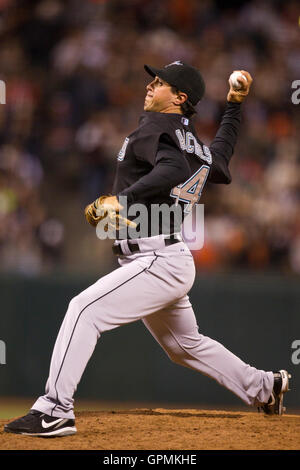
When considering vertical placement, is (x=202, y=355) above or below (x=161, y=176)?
below

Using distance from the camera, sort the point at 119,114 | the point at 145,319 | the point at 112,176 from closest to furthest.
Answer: the point at 145,319, the point at 112,176, the point at 119,114

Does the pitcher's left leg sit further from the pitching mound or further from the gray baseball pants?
the pitching mound

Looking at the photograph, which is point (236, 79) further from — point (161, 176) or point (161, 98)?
point (161, 176)

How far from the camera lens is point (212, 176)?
13.7ft

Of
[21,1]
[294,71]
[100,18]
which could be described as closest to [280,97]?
[294,71]

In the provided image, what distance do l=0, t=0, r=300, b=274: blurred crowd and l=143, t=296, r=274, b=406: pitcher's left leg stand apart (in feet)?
12.2

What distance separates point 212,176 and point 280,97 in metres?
5.01

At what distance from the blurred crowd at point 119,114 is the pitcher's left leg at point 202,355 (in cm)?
373

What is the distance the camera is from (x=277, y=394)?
4359 millimetres

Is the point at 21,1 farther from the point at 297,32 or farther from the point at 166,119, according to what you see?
the point at 166,119

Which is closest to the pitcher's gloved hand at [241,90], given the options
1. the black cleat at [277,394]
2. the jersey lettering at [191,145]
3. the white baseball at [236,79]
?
the white baseball at [236,79]

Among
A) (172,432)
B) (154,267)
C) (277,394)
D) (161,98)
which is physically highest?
(161,98)

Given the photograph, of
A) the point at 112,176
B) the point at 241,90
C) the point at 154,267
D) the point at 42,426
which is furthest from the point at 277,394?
the point at 112,176

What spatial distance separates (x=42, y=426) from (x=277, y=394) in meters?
1.41
